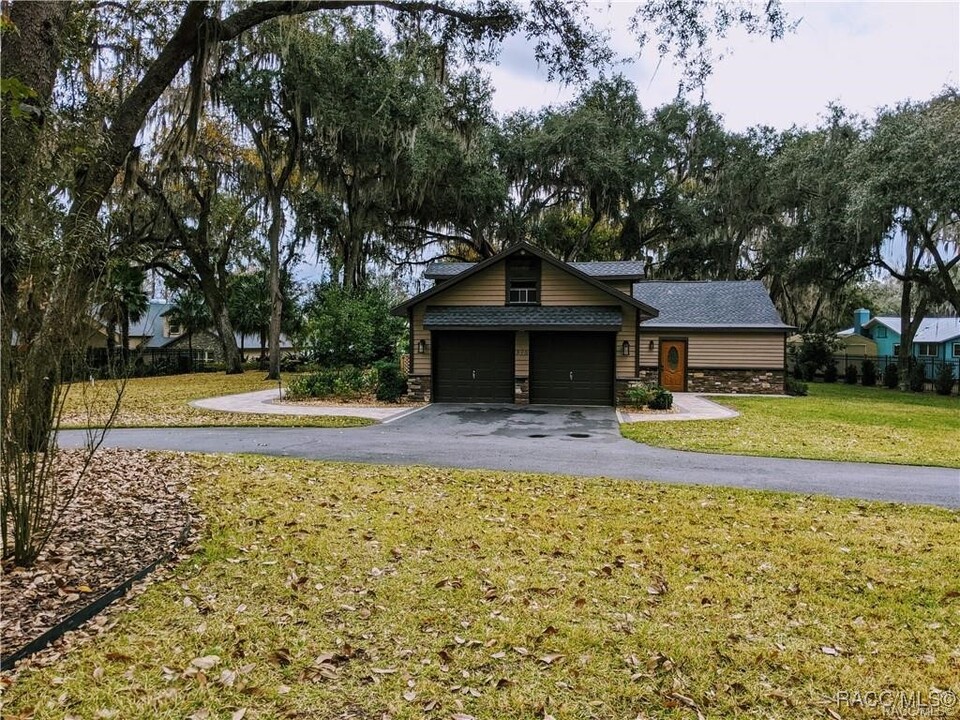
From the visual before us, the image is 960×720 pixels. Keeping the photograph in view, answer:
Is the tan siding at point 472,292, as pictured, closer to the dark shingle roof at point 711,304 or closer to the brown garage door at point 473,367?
the brown garage door at point 473,367

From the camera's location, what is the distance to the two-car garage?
1575 centimetres

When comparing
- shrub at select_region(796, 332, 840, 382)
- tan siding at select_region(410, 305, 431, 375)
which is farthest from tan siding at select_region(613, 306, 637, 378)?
shrub at select_region(796, 332, 840, 382)

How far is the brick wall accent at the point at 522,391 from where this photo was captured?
15727 millimetres

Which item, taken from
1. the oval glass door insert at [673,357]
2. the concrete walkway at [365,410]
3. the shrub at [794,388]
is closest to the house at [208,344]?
the concrete walkway at [365,410]

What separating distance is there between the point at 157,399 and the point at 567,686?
1623 centimetres

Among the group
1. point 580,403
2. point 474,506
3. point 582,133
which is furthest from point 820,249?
point 474,506

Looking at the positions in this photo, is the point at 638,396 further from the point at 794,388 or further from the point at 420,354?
the point at 794,388

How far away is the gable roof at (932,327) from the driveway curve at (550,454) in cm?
3114

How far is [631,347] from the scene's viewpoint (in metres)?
15.5

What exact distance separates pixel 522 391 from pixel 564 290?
3.11 m

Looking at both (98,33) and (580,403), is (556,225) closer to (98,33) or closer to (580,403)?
(580,403)

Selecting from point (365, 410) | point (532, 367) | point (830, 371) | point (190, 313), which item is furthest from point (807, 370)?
point (190, 313)

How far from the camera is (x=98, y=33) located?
10562 millimetres

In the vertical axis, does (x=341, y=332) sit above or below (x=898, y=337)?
below
